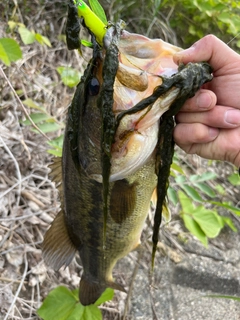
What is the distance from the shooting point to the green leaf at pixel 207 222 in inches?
101

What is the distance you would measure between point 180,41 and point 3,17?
2.23 metres

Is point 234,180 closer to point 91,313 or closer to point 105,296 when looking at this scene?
point 105,296

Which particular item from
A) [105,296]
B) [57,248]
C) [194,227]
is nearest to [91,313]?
[105,296]

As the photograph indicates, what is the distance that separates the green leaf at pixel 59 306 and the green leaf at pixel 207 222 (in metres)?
0.91

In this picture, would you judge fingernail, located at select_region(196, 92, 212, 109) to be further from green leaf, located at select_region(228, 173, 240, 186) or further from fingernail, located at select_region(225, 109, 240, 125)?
green leaf, located at select_region(228, 173, 240, 186)

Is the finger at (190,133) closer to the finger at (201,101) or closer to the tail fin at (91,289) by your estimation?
the finger at (201,101)

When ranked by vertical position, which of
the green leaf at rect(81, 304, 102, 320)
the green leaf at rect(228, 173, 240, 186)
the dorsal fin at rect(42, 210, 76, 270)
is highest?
the dorsal fin at rect(42, 210, 76, 270)

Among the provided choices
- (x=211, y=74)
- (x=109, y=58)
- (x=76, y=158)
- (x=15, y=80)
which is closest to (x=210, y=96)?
(x=211, y=74)

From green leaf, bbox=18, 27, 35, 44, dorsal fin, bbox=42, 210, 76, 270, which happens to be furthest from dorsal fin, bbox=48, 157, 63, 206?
green leaf, bbox=18, 27, 35, 44

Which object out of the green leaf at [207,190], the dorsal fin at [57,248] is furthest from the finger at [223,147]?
the green leaf at [207,190]

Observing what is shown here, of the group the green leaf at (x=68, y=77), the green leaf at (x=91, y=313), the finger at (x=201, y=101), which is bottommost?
the green leaf at (x=91, y=313)

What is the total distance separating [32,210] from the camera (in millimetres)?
2969

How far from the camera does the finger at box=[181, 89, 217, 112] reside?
1404mm

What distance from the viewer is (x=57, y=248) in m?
2.13
